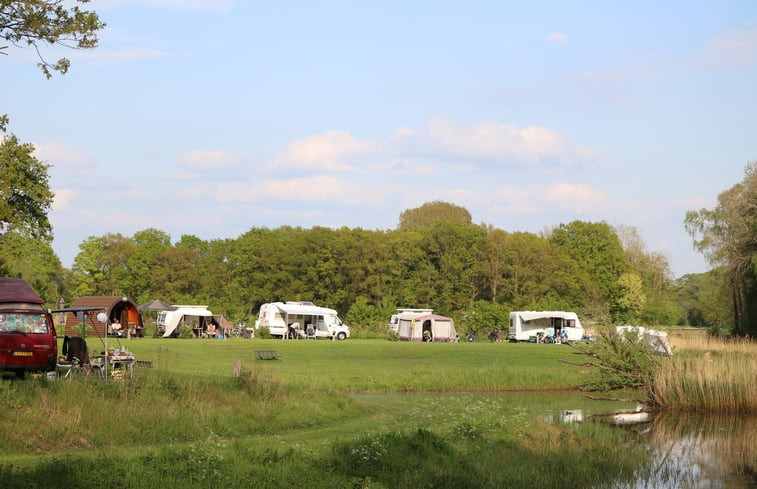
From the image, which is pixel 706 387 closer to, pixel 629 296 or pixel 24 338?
pixel 24 338

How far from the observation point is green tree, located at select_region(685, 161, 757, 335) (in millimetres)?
55469

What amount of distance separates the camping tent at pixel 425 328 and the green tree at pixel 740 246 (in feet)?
59.0

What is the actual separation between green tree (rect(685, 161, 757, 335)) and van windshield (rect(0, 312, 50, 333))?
4121 centimetres

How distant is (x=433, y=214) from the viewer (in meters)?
109

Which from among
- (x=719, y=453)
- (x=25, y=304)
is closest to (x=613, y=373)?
(x=719, y=453)

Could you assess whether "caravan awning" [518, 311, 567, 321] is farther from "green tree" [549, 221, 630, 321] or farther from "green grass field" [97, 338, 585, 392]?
"green tree" [549, 221, 630, 321]

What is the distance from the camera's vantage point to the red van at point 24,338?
22812 mm

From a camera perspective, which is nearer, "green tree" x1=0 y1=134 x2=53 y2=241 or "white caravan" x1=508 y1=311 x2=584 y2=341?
"green tree" x1=0 y1=134 x2=53 y2=241

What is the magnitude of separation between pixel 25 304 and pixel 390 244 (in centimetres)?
6525

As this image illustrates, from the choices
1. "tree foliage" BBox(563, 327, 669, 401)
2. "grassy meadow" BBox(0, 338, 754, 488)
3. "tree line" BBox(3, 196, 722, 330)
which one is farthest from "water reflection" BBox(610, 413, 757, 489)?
"tree line" BBox(3, 196, 722, 330)

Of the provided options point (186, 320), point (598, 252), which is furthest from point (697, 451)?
point (598, 252)

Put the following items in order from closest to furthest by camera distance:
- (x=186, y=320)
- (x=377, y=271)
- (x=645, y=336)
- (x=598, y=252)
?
(x=645, y=336)
(x=186, y=320)
(x=377, y=271)
(x=598, y=252)

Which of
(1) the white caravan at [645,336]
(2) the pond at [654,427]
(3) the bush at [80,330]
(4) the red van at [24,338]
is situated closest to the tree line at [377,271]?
(3) the bush at [80,330]

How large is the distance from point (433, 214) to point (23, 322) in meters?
87.4
